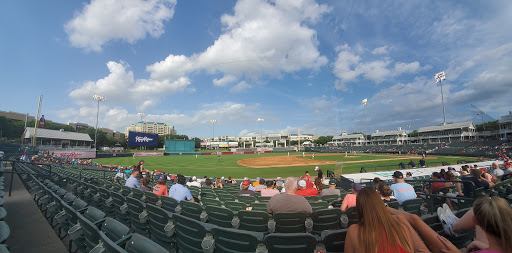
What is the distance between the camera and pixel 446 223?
285 centimetres

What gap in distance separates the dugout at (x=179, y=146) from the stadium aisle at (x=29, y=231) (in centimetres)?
6811

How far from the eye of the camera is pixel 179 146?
72562 millimetres

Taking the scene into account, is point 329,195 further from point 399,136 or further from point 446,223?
point 399,136

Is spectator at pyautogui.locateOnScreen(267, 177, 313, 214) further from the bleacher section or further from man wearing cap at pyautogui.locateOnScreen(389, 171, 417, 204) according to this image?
man wearing cap at pyautogui.locateOnScreen(389, 171, 417, 204)

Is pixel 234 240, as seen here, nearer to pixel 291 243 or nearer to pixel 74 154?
pixel 291 243

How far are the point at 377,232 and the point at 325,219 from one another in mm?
2207

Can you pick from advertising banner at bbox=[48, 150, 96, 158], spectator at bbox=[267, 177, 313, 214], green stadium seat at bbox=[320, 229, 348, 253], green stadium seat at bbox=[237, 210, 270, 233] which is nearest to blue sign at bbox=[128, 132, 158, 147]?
advertising banner at bbox=[48, 150, 96, 158]

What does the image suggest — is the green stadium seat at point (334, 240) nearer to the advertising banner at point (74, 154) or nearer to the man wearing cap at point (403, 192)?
the man wearing cap at point (403, 192)

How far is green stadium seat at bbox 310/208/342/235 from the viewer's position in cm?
384

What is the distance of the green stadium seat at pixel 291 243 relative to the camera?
2366 mm

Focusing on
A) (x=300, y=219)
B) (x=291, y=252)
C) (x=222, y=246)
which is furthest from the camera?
(x=300, y=219)

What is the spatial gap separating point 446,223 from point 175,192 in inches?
215

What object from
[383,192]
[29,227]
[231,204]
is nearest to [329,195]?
[383,192]

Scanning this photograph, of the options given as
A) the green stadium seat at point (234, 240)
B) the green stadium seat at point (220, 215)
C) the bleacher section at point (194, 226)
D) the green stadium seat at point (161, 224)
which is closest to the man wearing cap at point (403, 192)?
the bleacher section at point (194, 226)
